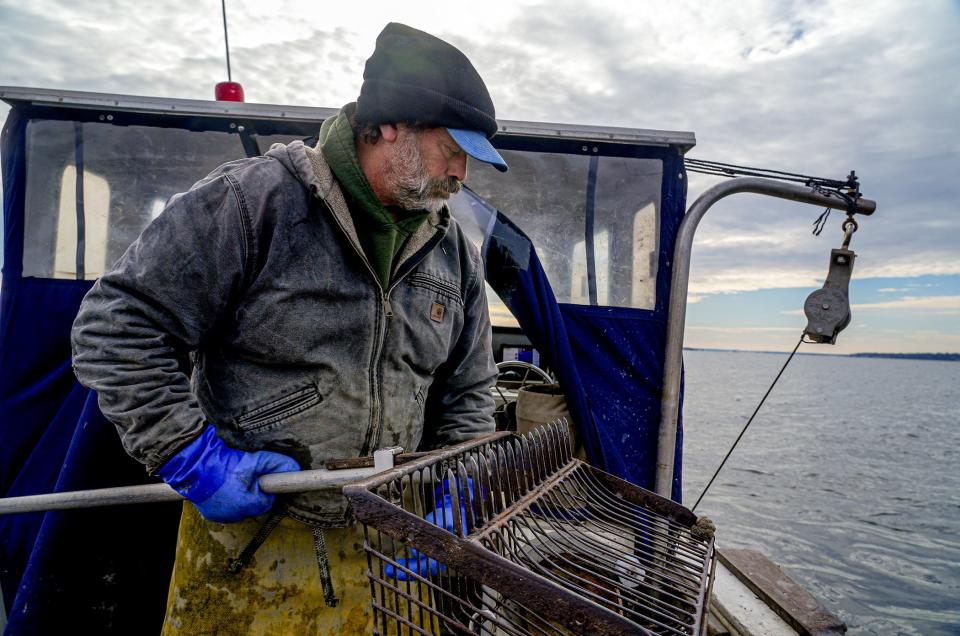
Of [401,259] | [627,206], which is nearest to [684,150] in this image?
[627,206]

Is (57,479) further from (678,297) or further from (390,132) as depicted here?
(678,297)

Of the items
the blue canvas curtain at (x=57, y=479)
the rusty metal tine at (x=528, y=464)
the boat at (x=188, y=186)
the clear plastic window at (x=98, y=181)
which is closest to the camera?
the rusty metal tine at (x=528, y=464)

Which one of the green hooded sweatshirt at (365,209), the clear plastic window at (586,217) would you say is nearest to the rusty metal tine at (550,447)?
the green hooded sweatshirt at (365,209)

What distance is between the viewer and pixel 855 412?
3709 cm

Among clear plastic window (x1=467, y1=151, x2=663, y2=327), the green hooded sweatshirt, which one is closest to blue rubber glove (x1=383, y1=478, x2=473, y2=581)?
the green hooded sweatshirt

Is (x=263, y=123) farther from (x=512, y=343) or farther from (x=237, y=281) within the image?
(x=512, y=343)

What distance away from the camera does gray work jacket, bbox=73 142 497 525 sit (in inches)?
62.3

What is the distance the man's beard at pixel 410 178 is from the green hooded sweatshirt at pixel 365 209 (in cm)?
6

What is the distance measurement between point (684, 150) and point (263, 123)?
256 cm

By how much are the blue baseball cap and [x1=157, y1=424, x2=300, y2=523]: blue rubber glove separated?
3.70ft

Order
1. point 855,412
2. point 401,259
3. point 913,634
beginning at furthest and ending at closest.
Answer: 1. point 855,412
2. point 913,634
3. point 401,259

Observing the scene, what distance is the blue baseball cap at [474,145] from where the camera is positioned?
183 cm

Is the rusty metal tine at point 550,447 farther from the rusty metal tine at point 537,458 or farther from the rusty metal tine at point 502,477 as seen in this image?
the rusty metal tine at point 502,477

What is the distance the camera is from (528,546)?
1603 mm
